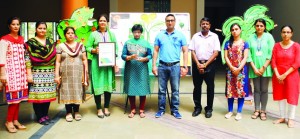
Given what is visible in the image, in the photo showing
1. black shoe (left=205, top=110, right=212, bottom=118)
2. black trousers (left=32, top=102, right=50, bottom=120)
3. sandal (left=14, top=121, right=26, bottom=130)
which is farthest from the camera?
black shoe (left=205, top=110, right=212, bottom=118)

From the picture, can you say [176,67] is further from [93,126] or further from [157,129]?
[93,126]

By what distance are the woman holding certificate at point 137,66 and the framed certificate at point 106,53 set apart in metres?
0.17

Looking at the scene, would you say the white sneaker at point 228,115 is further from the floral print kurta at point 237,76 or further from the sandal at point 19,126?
the sandal at point 19,126

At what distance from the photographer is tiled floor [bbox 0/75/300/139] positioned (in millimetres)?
3943

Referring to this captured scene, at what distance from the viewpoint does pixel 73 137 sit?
3.88 meters

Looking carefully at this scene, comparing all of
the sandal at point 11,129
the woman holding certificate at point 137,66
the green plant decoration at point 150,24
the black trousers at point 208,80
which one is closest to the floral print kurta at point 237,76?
the black trousers at point 208,80

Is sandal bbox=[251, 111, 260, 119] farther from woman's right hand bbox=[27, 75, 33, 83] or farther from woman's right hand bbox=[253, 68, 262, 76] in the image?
woman's right hand bbox=[27, 75, 33, 83]

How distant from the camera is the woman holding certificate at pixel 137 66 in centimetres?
463

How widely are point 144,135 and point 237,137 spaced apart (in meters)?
1.10

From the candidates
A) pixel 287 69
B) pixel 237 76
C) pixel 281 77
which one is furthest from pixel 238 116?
pixel 287 69

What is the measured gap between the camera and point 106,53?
15.1 feet

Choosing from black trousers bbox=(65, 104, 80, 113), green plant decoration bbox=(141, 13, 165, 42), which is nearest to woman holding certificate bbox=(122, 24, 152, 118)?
black trousers bbox=(65, 104, 80, 113)

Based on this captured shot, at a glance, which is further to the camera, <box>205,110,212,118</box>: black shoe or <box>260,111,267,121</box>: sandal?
<box>205,110,212,118</box>: black shoe

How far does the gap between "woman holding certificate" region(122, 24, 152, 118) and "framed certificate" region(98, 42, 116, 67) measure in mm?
166
